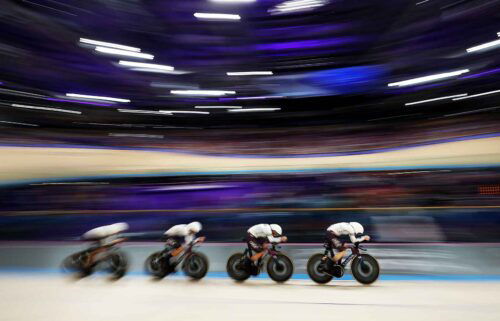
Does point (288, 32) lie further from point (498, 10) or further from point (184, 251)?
point (184, 251)

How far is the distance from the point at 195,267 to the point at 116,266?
1084mm

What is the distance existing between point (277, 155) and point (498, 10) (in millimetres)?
4570

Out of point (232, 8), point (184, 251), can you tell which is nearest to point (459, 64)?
point (232, 8)

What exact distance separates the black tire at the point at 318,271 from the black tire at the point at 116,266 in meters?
2.50

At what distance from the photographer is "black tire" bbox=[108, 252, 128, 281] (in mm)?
4820

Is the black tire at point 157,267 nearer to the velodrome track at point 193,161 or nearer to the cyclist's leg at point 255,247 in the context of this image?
the cyclist's leg at point 255,247

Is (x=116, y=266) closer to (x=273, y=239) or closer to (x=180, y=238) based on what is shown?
(x=180, y=238)

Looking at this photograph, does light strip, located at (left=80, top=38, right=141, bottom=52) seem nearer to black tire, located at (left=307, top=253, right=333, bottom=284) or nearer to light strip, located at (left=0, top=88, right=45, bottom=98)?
light strip, located at (left=0, top=88, right=45, bottom=98)

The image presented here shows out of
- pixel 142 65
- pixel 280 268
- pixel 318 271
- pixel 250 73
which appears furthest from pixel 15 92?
pixel 318 271

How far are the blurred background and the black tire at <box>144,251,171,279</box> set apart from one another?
0.73 metres

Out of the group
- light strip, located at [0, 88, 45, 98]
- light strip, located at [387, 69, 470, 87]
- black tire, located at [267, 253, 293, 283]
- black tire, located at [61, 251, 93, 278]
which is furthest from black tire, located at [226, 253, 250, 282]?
light strip, located at [0, 88, 45, 98]

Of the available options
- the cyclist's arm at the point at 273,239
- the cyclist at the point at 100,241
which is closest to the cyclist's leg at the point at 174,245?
the cyclist at the point at 100,241

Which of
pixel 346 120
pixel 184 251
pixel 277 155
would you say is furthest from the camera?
pixel 346 120

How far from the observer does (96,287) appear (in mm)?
4430
